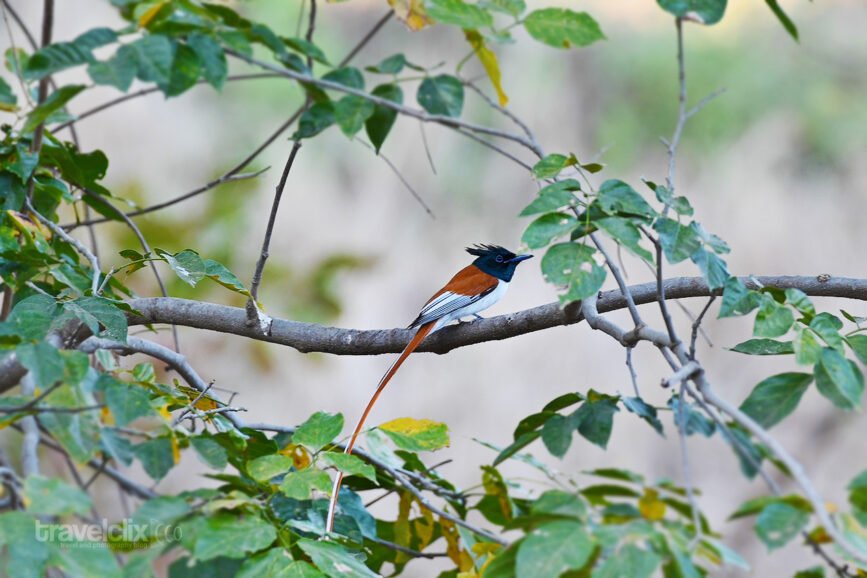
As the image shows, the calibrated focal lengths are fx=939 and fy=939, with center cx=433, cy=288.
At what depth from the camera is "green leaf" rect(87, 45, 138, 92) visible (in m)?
1.68

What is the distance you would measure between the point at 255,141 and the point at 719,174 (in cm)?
372

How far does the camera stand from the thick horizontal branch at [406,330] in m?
2.09

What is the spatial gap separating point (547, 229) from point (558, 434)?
1.08 ft

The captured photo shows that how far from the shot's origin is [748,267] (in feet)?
22.9

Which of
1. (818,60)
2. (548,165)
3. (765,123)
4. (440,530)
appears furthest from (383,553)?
(818,60)

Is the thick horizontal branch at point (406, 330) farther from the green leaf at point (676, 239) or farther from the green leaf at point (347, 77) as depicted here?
the green leaf at point (347, 77)

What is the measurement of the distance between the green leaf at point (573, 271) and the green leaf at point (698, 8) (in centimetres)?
46

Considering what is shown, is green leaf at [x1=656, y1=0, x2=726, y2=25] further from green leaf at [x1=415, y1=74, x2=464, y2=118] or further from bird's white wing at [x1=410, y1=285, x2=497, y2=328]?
bird's white wing at [x1=410, y1=285, x2=497, y2=328]

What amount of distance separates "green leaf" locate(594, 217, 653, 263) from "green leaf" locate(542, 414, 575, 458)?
0.30 metres

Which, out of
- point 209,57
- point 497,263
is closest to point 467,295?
point 497,263

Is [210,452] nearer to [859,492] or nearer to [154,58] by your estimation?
[154,58]

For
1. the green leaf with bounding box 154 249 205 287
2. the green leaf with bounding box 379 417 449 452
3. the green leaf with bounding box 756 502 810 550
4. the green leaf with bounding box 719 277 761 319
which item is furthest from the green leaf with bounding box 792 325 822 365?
the green leaf with bounding box 154 249 205 287

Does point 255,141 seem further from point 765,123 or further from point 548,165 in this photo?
point 548,165

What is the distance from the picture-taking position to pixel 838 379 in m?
1.36
